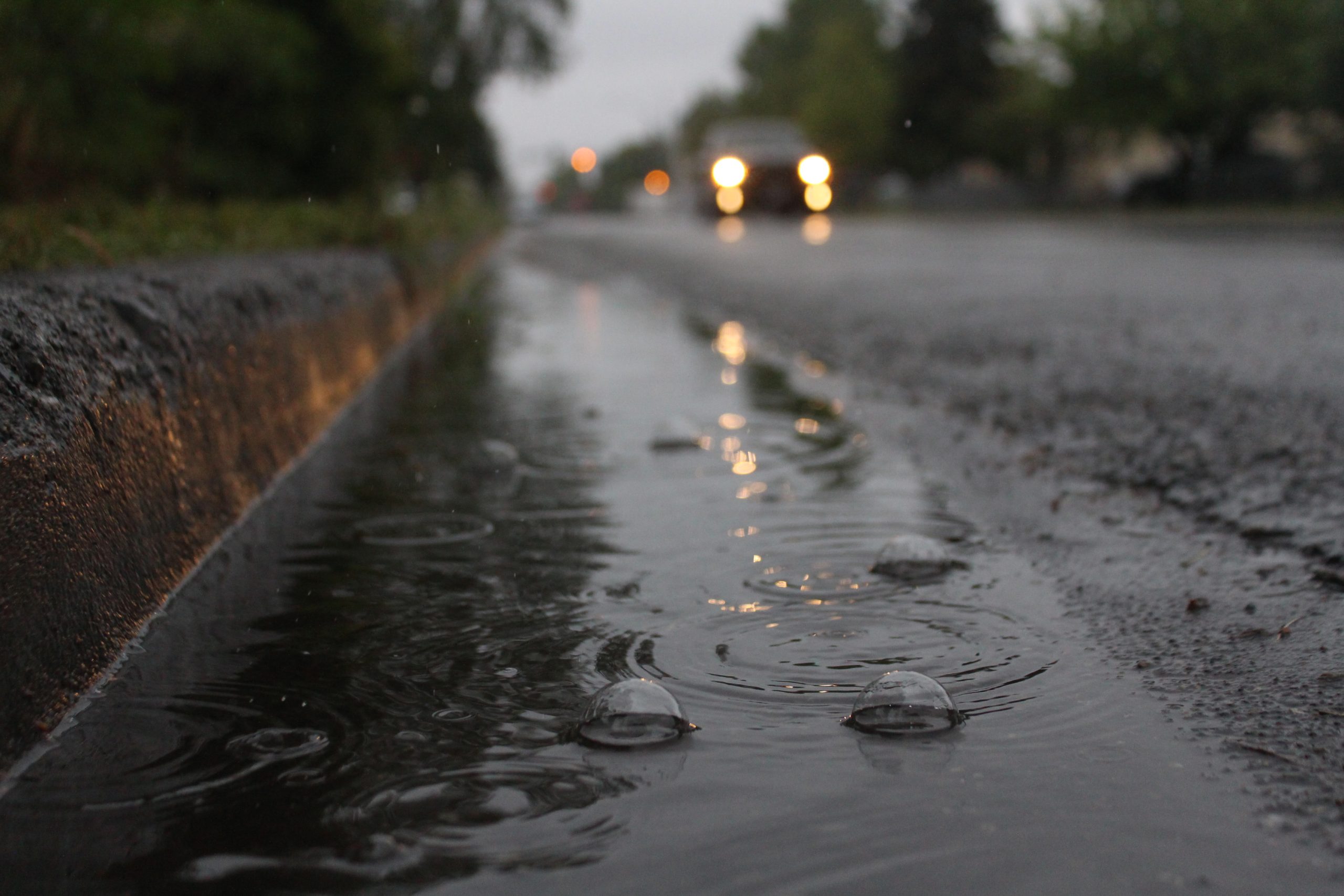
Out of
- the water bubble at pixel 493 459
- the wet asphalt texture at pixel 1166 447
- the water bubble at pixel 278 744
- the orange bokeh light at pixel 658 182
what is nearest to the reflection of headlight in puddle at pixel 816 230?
the wet asphalt texture at pixel 1166 447

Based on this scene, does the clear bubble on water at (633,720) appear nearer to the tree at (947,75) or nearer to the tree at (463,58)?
the tree at (463,58)

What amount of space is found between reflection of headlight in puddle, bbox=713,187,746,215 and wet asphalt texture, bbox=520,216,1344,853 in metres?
24.5

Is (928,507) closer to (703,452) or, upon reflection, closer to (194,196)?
(703,452)

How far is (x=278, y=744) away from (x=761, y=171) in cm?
3499

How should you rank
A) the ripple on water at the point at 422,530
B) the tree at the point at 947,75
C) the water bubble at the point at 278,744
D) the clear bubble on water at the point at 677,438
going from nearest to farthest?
the water bubble at the point at 278,744
the ripple on water at the point at 422,530
the clear bubble on water at the point at 677,438
the tree at the point at 947,75

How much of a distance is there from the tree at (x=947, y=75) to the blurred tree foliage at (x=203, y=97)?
1882 inches

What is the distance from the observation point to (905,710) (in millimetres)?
2146

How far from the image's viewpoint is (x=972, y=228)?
30.0 meters

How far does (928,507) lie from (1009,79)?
6486 centimetres

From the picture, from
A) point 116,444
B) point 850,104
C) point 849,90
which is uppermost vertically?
point 849,90

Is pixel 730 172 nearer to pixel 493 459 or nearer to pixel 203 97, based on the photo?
pixel 203 97

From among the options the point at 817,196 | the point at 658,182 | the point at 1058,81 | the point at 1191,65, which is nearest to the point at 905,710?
the point at 817,196


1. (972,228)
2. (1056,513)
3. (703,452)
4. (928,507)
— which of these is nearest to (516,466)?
(703,452)

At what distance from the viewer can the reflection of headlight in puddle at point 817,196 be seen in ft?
123
